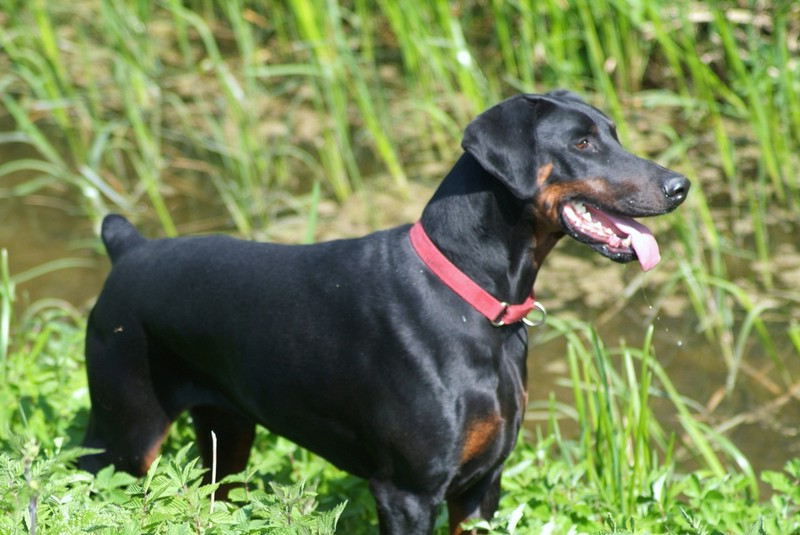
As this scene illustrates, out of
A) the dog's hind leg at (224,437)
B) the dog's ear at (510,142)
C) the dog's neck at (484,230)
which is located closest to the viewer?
the dog's ear at (510,142)

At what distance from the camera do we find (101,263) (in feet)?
20.5

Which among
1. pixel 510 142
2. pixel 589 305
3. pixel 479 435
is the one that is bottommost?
pixel 589 305

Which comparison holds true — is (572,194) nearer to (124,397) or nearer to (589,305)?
(124,397)

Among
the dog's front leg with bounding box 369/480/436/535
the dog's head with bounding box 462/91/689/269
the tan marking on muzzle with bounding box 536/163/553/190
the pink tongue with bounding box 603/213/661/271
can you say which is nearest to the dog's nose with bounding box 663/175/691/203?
the dog's head with bounding box 462/91/689/269

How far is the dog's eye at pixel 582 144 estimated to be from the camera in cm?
319

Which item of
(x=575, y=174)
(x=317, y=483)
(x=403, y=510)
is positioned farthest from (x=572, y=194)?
(x=317, y=483)

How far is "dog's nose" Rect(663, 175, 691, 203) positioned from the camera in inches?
124

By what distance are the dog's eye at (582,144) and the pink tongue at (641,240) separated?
0.63ft

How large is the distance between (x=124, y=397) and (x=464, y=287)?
43.1 inches

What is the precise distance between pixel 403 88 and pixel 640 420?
4.30 m

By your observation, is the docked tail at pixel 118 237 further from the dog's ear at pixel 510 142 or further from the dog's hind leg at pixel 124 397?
the dog's ear at pixel 510 142

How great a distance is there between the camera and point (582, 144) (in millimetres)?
3199

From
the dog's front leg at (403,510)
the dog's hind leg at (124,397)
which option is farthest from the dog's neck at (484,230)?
the dog's hind leg at (124,397)

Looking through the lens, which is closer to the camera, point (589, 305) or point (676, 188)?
point (676, 188)
